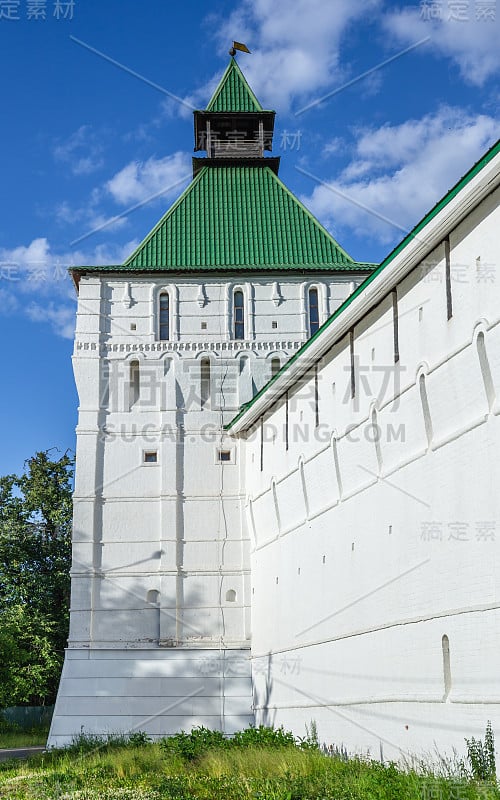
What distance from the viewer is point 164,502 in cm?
2494

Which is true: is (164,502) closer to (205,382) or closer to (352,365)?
(205,382)

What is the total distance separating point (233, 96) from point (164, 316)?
27.1 feet

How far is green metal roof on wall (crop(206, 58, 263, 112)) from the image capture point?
3000 centimetres

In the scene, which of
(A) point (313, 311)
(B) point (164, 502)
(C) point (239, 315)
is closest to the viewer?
(B) point (164, 502)

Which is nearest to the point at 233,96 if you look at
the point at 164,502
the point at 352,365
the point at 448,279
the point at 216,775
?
the point at 164,502

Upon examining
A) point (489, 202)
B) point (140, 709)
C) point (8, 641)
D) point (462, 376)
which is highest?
point (489, 202)

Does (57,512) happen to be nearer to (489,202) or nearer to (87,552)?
(87,552)

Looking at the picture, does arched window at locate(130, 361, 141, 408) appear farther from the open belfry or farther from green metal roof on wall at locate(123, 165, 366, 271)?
green metal roof on wall at locate(123, 165, 366, 271)

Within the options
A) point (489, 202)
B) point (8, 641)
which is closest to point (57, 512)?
point (8, 641)

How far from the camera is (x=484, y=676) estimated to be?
12.0m

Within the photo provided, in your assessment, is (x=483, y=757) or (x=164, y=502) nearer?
(x=483, y=757)

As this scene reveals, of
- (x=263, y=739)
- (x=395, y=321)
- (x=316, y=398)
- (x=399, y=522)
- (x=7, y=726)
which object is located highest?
(x=395, y=321)

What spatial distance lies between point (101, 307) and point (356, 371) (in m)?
11.1

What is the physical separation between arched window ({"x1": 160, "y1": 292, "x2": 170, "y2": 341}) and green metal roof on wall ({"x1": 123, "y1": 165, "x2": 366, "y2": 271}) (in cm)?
84
